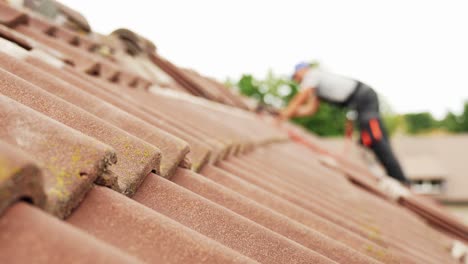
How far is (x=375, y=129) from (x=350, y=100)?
54 centimetres

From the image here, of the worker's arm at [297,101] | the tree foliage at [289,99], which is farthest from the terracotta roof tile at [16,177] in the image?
the tree foliage at [289,99]

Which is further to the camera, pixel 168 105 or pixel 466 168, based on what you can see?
pixel 466 168

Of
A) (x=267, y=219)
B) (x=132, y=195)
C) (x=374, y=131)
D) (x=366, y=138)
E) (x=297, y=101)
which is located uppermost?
(x=132, y=195)

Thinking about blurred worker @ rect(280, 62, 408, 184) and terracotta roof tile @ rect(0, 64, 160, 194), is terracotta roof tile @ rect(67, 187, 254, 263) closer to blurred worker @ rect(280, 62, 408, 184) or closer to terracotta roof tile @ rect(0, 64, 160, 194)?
terracotta roof tile @ rect(0, 64, 160, 194)

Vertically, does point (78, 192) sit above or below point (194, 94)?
above

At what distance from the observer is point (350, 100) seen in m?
6.55

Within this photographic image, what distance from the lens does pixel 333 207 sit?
2432mm

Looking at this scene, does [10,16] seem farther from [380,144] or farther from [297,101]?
[380,144]

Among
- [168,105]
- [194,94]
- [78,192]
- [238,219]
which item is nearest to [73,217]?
[78,192]

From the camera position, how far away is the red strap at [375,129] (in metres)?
6.24

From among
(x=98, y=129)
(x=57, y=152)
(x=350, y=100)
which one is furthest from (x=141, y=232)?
(x=350, y=100)

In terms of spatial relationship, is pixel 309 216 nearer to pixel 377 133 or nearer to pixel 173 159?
pixel 173 159

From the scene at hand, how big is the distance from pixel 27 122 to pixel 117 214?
264 millimetres

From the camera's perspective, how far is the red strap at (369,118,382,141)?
20.5ft
